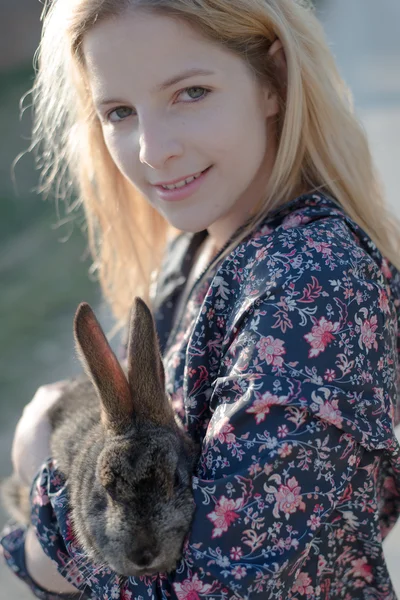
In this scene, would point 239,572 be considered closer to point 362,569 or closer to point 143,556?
point 143,556

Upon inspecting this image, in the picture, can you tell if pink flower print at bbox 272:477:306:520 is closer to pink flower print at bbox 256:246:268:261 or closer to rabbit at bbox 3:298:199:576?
rabbit at bbox 3:298:199:576

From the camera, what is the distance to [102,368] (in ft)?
5.13

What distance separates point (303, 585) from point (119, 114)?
1066mm

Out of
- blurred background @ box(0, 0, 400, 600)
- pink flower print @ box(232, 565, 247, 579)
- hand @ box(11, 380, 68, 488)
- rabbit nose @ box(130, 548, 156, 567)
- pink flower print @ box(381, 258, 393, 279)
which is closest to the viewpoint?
pink flower print @ box(232, 565, 247, 579)

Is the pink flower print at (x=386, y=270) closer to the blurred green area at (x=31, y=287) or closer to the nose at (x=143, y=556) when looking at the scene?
the nose at (x=143, y=556)

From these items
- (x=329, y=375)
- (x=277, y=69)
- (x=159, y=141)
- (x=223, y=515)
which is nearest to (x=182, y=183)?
(x=159, y=141)

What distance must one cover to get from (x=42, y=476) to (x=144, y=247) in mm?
851

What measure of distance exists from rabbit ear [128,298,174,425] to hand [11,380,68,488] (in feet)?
1.82

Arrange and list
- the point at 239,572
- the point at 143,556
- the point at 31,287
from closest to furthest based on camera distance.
Answer: the point at 239,572
the point at 143,556
the point at 31,287

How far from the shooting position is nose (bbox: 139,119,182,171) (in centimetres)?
166

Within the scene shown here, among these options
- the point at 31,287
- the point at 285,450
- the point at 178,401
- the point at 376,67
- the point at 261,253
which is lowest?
the point at 31,287

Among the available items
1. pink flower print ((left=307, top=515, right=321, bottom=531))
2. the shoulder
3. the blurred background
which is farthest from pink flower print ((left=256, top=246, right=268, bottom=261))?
the blurred background

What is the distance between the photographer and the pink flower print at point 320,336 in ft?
4.66

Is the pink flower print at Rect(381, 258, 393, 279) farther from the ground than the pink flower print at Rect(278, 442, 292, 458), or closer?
farther from the ground
